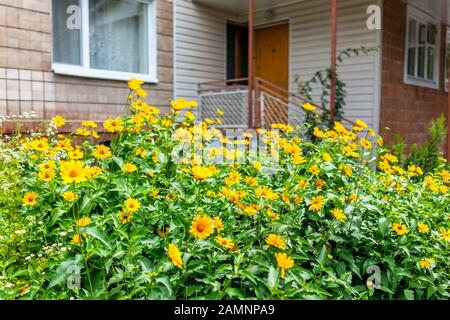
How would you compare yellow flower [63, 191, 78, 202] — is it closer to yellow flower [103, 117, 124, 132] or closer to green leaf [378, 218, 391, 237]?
yellow flower [103, 117, 124, 132]

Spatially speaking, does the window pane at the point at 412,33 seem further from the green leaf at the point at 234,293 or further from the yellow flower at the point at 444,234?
the green leaf at the point at 234,293

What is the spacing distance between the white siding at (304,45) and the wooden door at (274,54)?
17 cm

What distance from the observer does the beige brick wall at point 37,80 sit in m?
5.33

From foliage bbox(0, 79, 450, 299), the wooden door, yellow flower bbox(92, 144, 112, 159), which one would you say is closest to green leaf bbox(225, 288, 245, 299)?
foliage bbox(0, 79, 450, 299)

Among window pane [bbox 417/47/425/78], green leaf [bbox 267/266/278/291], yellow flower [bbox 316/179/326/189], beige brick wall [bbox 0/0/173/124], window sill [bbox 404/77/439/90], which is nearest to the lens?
green leaf [bbox 267/266/278/291]

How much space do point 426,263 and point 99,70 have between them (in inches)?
226

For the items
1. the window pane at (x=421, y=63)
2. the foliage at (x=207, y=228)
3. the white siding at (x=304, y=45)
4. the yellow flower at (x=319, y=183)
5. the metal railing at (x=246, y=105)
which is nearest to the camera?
the foliage at (x=207, y=228)

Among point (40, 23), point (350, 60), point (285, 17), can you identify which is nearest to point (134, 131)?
point (40, 23)

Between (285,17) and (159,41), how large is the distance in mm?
2654

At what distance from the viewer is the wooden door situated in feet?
27.5

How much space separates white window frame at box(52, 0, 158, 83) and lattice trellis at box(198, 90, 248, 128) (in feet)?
3.56

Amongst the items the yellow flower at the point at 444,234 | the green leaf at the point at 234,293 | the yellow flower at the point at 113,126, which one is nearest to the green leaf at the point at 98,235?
the green leaf at the point at 234,293

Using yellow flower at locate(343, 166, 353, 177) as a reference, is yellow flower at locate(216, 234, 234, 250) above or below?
below

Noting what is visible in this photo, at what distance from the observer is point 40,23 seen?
562cm
